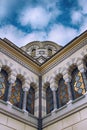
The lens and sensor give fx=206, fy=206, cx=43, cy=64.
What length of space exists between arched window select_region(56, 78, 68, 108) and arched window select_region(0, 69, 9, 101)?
2613 millimetres

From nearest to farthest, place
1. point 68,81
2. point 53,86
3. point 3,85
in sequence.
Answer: point 3,85 → point 68,81 → point 53,86

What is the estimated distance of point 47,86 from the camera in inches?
452

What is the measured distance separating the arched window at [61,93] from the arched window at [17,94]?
6.20 feet

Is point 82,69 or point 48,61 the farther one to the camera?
point 48,61

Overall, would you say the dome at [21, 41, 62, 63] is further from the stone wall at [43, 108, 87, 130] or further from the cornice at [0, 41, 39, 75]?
the stone wall at [43, 108, 87, 130]

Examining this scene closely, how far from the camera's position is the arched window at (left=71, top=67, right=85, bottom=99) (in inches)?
372

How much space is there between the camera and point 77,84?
9.88 m

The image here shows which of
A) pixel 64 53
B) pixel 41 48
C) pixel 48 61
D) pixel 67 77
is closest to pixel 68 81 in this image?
pixel 67 77

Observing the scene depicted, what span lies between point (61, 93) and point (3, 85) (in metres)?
2.92

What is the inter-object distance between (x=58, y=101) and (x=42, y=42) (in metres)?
12.1

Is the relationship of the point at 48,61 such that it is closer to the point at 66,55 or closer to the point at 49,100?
the point at 66,55

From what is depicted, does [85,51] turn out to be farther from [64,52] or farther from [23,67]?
[23,67]

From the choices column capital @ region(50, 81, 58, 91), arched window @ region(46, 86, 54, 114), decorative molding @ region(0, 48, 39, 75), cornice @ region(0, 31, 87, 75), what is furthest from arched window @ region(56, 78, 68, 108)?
decorative molding @ region(0, 48, 39, 75)

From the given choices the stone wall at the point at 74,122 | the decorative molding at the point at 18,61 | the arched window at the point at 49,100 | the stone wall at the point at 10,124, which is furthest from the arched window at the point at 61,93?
the stone wall at the point at 10,124
